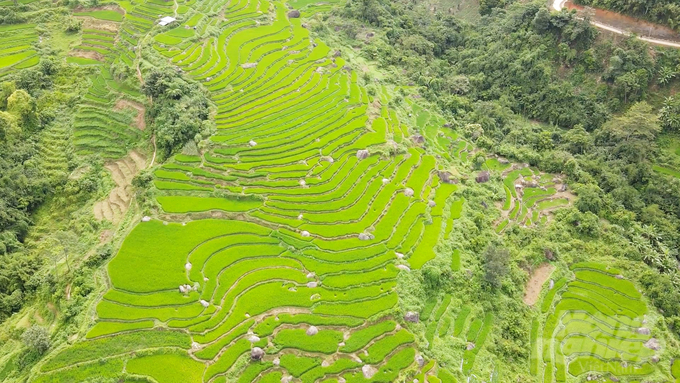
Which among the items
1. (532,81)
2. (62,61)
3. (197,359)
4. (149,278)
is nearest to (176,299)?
(149,278)

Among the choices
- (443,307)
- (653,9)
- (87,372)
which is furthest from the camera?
(653,9)

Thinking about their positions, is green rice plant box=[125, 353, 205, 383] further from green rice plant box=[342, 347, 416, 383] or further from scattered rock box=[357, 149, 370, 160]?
scattered rock box=[357, 149, 370, 160]

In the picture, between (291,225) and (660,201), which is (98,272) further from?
(660,201)

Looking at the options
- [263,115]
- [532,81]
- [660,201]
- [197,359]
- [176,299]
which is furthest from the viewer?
[532,81]

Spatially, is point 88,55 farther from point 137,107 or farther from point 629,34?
point 629,34

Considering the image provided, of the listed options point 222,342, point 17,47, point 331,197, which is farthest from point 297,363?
point 17,47

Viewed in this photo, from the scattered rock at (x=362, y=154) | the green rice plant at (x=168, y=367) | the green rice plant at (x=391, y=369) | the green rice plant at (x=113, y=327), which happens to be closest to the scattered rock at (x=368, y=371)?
the green rice plant at (x=391, y=369)

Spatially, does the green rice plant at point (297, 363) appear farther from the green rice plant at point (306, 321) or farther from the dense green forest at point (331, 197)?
the green rice plant at point (306, 321)
